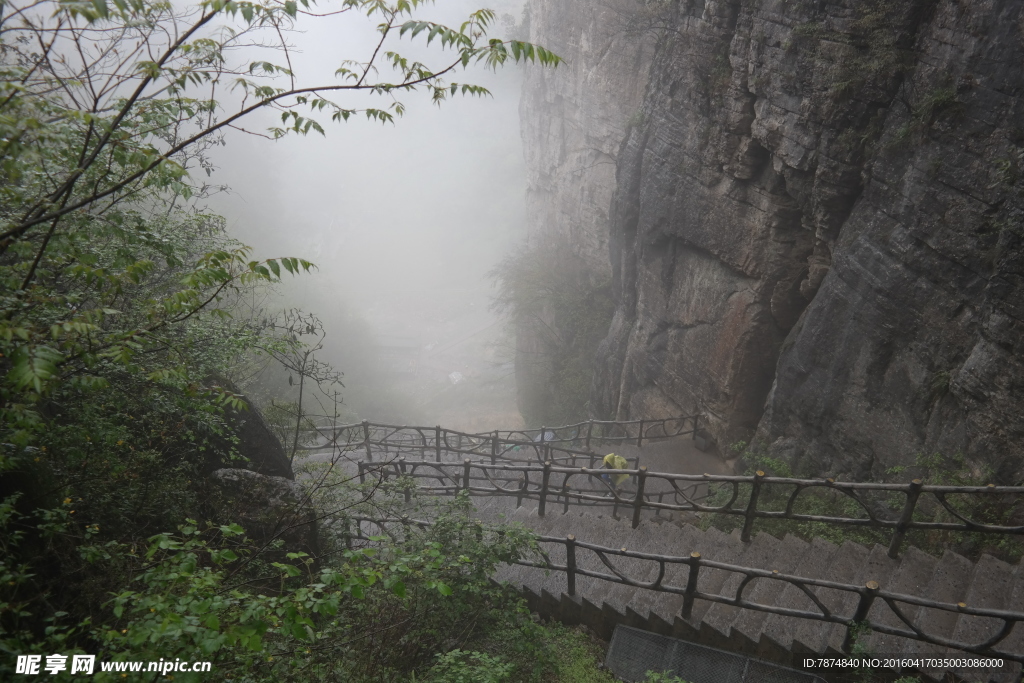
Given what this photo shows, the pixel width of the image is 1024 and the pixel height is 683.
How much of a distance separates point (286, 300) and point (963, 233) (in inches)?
1265

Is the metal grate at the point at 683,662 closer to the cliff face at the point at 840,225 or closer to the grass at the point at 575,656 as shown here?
the grass at the point at 575,656

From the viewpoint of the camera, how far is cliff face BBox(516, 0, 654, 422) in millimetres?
17750

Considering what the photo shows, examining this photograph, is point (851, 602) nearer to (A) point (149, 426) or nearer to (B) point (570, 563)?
(B) point (570, 563)

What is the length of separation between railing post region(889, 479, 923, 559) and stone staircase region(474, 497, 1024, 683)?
97 millimetres

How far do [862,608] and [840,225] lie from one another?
255 inches

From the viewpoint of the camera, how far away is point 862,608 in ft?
14.1

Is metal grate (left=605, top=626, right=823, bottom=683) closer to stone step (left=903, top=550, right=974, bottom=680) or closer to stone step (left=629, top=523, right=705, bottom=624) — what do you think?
stone step (left=629, top=523, right=705, bottom=624)

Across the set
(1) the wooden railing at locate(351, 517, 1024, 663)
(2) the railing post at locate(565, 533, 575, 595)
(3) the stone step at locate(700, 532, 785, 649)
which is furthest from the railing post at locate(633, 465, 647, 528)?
(2) the railing post at locate(565, 533, 575, 595)

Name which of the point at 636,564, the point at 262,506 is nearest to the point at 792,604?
the point at 636,564

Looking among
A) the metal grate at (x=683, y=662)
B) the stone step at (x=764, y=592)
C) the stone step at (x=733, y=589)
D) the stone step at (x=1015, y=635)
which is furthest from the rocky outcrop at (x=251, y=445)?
the stone step at (x=1015, y=635)

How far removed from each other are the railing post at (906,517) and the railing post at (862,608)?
1165 millimetres

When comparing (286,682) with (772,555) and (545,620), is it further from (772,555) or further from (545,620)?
(772,555)

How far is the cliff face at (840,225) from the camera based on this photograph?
6367 millimetres

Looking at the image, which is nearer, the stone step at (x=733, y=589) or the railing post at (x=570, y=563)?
the stone step at (x=733, y=589)
